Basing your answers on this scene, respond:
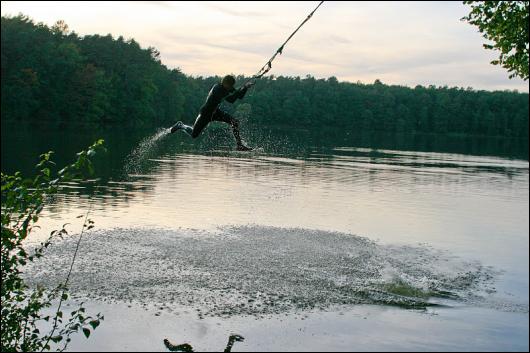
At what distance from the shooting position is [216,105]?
54.8 ft

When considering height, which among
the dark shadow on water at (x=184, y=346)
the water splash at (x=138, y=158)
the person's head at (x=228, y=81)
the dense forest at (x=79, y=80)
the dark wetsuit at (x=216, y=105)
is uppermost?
the dense forest at (x=79, y=80)

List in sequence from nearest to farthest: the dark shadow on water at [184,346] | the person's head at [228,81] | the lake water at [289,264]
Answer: the dark shadow on water at [184,346] → the lake water at [289,264] → the person's head at [228,81]

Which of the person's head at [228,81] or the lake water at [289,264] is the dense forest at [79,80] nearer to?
the lake water at [289,264]

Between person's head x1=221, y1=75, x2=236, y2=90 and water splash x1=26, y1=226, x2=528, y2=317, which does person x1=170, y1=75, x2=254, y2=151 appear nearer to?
person's head x1=221, y1=75, x2=236, y2=90

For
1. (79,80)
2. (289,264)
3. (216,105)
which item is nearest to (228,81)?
(216,105)

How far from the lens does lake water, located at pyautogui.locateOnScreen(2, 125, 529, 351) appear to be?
15.3m

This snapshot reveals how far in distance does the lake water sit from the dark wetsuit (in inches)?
142

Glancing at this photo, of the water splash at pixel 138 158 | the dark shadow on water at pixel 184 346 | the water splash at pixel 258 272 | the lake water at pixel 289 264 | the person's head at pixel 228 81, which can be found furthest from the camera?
the water splash at pixel 138 158

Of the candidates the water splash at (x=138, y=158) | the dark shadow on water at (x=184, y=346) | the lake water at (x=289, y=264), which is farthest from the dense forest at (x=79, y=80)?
the dark shadow on water at (x=184, y=346)

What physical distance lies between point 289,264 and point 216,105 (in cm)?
720

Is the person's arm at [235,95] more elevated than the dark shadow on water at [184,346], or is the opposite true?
the person's arm at [235,95]

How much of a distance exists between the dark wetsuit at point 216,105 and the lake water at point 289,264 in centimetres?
360

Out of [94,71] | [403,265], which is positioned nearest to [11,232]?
[403,265]

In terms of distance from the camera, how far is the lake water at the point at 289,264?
50.2ft
